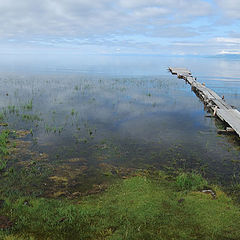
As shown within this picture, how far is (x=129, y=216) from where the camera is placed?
9.02m

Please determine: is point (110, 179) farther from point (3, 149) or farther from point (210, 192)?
point (3, 149)

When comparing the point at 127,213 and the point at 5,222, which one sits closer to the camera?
the point at 5,222

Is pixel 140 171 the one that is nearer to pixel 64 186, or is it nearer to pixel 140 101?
pixel 64 186

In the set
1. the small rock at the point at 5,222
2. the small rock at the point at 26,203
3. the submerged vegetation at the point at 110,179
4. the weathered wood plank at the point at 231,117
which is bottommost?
the small rock at the point at 5,222

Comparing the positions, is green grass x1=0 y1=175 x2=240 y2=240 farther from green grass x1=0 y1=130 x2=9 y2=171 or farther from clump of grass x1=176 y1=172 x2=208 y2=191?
green grass x1=0 y1=130 x2=9 y2=171

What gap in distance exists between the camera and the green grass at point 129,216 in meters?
8.10

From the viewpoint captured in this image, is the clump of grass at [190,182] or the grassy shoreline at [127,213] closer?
the grassy shoreline at [127,213]

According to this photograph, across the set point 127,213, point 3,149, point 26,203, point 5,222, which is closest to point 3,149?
point 3,149

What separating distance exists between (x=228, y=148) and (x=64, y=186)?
1294 centimetres

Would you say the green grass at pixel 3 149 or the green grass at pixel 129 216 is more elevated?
the green grass at pixel 3 149

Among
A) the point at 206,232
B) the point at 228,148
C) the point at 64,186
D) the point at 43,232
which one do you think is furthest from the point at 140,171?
the point at 228,148

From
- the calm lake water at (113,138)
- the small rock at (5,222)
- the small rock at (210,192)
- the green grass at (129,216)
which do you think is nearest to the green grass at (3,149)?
the calm lake water at (113,138)

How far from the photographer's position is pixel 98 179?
1234 centimetres

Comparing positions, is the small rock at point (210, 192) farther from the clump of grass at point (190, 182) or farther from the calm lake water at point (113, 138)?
the calm lake water at point (113, 138)
